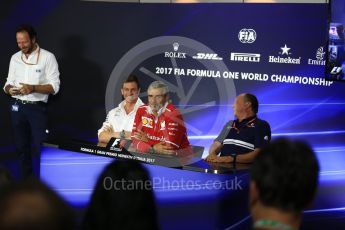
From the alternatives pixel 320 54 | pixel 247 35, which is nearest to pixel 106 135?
pixel 247 35

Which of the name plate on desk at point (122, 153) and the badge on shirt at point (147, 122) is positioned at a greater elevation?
the badge on shirt at point (147, 122)

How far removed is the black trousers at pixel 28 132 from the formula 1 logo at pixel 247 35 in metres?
2.19

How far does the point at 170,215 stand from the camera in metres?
4.20

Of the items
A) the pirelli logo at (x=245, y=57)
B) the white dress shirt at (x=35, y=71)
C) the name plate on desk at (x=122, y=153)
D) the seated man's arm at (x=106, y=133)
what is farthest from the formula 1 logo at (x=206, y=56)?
the name plate on desk at (x=122, y=153)

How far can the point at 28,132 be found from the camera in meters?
5.96

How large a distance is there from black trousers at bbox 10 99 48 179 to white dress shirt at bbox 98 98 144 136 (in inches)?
25.9

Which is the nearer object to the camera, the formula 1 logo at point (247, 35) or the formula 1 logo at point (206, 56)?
the formula 1 logo at point (247, 35)

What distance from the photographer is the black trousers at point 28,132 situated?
5.84m

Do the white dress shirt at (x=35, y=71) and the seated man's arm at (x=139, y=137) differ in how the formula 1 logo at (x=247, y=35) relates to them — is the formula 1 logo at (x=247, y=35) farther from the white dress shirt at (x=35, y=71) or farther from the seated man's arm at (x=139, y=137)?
the white dress shirt at (x=35, y=71)

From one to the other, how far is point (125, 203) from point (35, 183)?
36 centimetres

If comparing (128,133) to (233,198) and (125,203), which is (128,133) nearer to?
(233,198)

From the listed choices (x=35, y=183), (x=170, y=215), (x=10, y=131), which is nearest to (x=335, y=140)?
(x=170, y=215)

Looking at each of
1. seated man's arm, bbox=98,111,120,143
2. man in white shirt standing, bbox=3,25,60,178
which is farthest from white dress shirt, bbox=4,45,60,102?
seated man's arm, bbox=98,111,120,143

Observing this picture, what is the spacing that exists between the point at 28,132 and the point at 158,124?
1.67 metres
